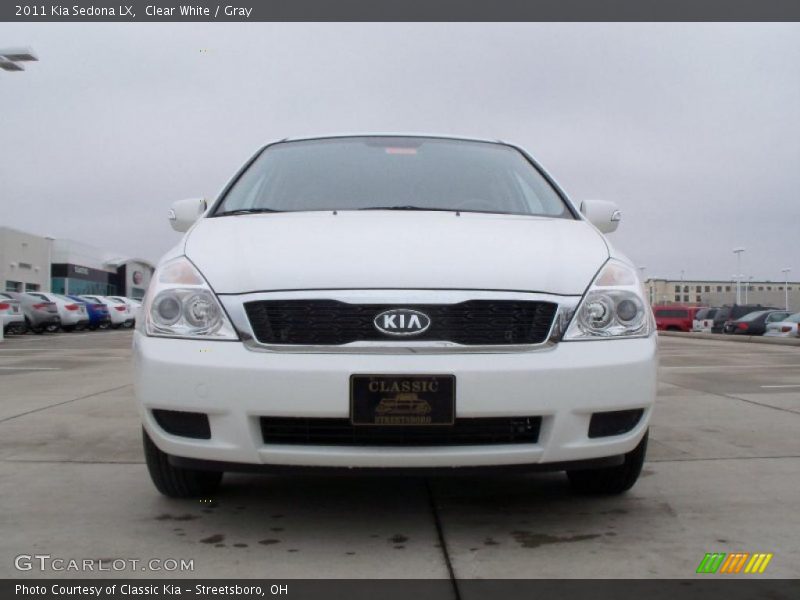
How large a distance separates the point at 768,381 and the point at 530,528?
19.2ft

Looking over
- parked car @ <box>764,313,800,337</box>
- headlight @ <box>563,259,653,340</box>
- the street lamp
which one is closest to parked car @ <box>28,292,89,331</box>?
the street lamp

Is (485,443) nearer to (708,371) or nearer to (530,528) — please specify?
(530,528)

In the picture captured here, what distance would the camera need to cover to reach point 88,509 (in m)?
2.91

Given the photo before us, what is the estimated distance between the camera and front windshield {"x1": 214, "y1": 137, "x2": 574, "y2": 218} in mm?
3420

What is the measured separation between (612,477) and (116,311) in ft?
95.0

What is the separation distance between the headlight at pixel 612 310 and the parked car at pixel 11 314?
19593mm

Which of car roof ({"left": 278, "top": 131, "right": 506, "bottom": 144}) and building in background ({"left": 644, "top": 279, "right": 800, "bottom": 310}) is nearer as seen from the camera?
car roof ({"left": 278, "top": 131, "right": 506, "bottom": 144})

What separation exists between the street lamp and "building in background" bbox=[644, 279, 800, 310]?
3177 inches

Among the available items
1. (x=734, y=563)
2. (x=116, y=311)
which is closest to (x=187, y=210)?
(x=734, y=563)

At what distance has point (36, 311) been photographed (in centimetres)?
2175

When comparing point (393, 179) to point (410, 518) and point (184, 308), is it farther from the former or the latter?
point (410, 518)

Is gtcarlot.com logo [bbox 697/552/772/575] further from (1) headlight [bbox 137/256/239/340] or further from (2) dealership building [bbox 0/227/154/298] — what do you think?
(2) dealership building [bbox 0/227/154/298]

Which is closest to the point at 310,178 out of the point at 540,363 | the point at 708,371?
the point at 540,363

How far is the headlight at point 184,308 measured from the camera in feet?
8.19
